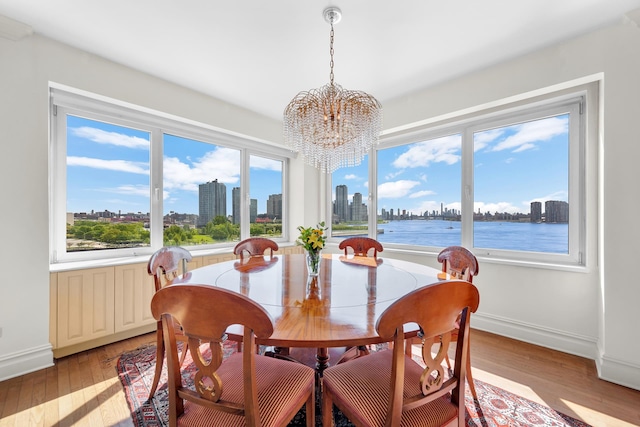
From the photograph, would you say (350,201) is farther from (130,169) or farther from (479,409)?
(479,409)

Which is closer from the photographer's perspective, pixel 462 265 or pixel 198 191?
pixel 462 265

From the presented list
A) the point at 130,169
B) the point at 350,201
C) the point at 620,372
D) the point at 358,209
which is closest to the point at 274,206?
the point at 350,201

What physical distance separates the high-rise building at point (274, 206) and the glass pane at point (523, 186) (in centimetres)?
268

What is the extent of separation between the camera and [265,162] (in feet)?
13.8

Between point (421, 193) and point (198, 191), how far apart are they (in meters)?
2.77

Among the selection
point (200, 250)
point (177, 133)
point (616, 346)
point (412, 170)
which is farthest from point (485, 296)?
point (177, 133)

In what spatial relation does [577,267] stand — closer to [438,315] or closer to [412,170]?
[412,170]

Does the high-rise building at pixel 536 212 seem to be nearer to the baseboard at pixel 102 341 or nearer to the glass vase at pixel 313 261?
the glass vase at pixel 313 261

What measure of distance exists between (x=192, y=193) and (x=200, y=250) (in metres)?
0.69

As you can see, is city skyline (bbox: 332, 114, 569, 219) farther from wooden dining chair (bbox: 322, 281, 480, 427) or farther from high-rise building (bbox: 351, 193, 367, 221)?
wooden dining chair (bbox: 322, 281, 480, 427)

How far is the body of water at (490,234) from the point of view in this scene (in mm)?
2600

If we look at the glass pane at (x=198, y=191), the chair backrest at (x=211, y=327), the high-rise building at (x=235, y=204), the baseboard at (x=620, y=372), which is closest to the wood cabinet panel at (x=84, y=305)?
the glass pane at (x=198, y=191)

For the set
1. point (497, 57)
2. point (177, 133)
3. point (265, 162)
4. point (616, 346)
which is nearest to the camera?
point (616, 346)

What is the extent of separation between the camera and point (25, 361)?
6.57 feet
